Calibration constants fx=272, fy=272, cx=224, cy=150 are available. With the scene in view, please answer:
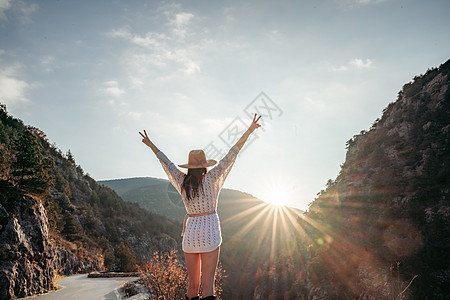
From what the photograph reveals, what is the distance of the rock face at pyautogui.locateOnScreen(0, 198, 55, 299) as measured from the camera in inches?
330

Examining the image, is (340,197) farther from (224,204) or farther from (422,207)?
(224,204)

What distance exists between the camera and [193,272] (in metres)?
2.53

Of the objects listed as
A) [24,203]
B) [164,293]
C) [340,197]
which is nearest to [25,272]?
[24,203]

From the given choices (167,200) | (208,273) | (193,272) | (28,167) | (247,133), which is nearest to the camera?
(208,273)

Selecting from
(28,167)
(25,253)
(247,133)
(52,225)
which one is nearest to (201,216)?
(247,133)

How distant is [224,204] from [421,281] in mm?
74527

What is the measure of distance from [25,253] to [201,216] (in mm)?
9826

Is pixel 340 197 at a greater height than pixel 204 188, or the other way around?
pixel 204 188

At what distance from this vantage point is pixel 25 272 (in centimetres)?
892

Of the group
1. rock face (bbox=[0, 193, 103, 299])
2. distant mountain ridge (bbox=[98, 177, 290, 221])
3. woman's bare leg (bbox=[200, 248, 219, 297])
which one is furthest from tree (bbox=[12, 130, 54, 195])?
distant mountain ridge (bbox=[98, 177, 290, 221])

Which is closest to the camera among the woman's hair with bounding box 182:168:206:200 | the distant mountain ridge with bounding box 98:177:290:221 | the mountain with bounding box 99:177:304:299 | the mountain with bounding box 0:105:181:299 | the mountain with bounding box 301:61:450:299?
the woman's hair with bounding box 182:168:206:200

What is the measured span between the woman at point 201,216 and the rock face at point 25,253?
8722 millimetres

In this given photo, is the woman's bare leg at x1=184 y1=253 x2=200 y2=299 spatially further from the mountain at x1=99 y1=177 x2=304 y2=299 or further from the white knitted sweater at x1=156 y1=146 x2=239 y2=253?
the mountain at x1=99 y1=177 x2=304 y2=299

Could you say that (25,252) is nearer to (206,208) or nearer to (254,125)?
(206,208)
